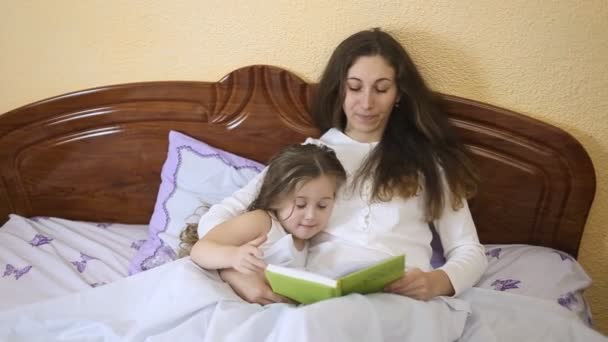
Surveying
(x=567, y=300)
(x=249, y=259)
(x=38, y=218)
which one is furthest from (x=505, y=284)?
(x=38, y=218)

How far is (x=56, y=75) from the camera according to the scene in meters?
1.62

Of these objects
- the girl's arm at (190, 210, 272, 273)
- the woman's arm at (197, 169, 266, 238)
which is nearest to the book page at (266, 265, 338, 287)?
the girl's arm at (190, 210, 272, 273)

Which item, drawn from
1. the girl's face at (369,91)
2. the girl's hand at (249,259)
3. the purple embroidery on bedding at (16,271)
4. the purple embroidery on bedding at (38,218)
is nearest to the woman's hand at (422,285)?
the girl's hand at (249,259)

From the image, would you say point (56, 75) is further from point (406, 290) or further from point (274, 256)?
point (406, 290)

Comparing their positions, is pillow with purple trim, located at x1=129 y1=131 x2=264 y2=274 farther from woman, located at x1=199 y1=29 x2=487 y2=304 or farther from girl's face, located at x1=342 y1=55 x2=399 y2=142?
girl's face, located at x1=342 y1=55 x2=399 y2=142

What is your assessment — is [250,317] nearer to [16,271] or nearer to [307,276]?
[307,276]

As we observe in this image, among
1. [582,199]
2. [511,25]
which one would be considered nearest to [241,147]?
[511,25]

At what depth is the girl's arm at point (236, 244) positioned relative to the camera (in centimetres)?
106

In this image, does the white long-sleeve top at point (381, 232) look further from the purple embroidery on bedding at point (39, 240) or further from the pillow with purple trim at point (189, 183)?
the purple embroidery on bedding at point (39, 240)

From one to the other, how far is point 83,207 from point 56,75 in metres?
0.42

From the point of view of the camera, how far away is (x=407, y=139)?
4.37ft

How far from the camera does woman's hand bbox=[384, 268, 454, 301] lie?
1.08 metres

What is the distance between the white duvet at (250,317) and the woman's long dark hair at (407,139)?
27cm

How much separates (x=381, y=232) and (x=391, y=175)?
0.46 ft
